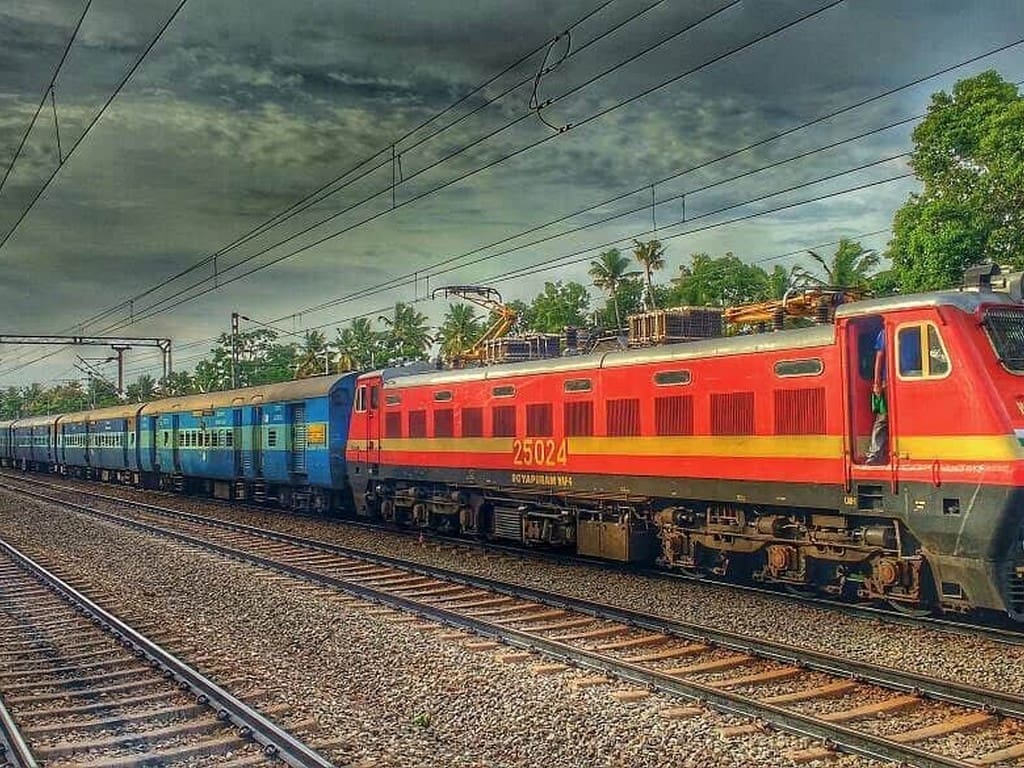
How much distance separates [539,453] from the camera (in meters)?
18.8

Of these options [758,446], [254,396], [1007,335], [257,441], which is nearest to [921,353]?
[1007,335]

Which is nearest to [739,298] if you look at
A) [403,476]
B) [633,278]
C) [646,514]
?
[633,278]

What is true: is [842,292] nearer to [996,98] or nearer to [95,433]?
[996,98]

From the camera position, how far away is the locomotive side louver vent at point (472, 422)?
67.6 ft

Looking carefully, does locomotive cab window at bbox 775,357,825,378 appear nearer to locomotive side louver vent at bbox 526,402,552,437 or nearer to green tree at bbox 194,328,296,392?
locomotive side louver vent at bbox 526,402,552,437

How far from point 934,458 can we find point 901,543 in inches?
48.0

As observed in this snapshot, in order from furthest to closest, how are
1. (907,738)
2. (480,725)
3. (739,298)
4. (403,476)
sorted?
(739,298) < (403,476) < (480,725) < (907,738)

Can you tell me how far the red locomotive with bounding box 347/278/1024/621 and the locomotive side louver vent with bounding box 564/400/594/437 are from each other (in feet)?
0.12

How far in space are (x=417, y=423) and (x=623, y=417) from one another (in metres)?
7.27

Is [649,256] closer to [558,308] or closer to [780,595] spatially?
[558,308]

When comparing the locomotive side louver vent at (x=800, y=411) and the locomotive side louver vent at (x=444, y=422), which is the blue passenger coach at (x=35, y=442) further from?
the locomotive side louver vent at (x=800, y=411)

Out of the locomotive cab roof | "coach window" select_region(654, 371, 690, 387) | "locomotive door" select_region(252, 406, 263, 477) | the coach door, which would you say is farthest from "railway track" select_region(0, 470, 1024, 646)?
"locomotive door" select_region(252, 406, 263, 477)

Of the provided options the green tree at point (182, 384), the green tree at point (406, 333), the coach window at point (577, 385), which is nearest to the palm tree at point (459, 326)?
the green tree at point (406, 333)

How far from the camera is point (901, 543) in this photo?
12.4 meters
